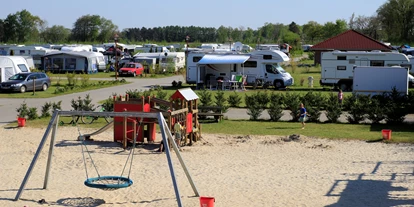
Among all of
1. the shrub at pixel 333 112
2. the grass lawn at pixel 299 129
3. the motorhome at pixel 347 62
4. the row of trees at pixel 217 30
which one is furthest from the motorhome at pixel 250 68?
the row of trees at pixel 217 30

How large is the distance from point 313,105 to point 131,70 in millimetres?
27612

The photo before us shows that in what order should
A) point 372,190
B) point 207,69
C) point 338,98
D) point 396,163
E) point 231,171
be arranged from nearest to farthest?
point 372,190 → point 231,171 → point 396,163 → point 338,98 → point 207,69

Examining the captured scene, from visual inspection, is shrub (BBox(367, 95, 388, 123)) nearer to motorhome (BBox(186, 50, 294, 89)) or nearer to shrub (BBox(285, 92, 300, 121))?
shrub (BBox(285, 92, 300, 121))

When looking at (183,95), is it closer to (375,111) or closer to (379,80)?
(375,111)

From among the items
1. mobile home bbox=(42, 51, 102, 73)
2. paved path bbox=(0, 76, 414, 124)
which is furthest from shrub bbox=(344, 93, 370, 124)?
mobile home bbox=(42, 51, 102, 73)

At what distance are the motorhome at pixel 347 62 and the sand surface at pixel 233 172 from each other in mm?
18796

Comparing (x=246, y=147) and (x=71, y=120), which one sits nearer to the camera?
(x=246, y=147)

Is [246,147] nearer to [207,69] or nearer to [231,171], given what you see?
[231,171]

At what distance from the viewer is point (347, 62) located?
37.4 m

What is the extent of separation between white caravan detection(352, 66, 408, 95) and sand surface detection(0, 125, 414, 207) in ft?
41.1

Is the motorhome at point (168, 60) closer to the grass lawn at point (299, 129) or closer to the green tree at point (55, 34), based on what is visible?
the grass lawn at point (299, 129)

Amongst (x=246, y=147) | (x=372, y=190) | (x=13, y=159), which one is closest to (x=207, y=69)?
(x=246, y=147)

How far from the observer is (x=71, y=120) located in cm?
2330

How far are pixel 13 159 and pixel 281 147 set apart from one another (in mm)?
7567
